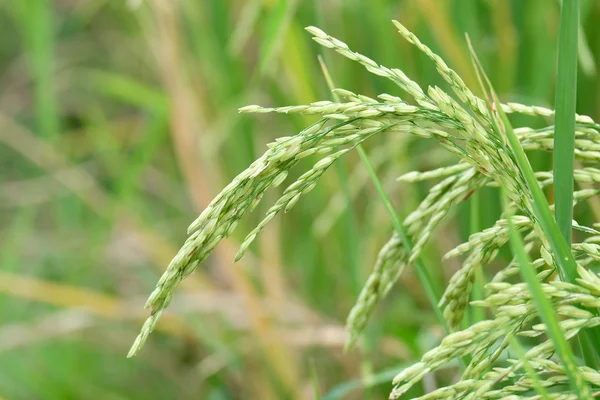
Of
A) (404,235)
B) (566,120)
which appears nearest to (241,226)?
(404,235)

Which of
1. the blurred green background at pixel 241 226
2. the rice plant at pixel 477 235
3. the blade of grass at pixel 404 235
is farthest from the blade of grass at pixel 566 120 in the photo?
the blurred green background at pixel 241 226

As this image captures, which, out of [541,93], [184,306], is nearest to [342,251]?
[184,306]

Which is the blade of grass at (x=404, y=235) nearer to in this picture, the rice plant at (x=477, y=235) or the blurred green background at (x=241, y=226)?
the rice plant at (x=477, y=235)

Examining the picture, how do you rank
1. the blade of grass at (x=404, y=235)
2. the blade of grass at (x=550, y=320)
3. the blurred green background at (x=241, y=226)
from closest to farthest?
1. the blade of grass at (x=550, y=320)
2. the blade of grass at (x=404, y=235)
3. the blurred green background at (x=241, y=226)

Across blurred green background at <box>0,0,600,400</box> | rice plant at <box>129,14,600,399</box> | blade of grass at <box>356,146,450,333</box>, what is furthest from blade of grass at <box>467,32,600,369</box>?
blurred green background at <box>0,0,600,400</box>

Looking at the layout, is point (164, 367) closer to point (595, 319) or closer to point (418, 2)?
point (418, 2)

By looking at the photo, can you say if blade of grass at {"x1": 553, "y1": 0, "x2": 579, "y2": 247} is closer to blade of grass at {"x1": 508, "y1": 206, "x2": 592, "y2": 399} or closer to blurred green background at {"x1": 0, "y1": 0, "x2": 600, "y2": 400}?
blade of grass at {"x1": 508, "y1": 206, "x2": 592, "y2": 399}
